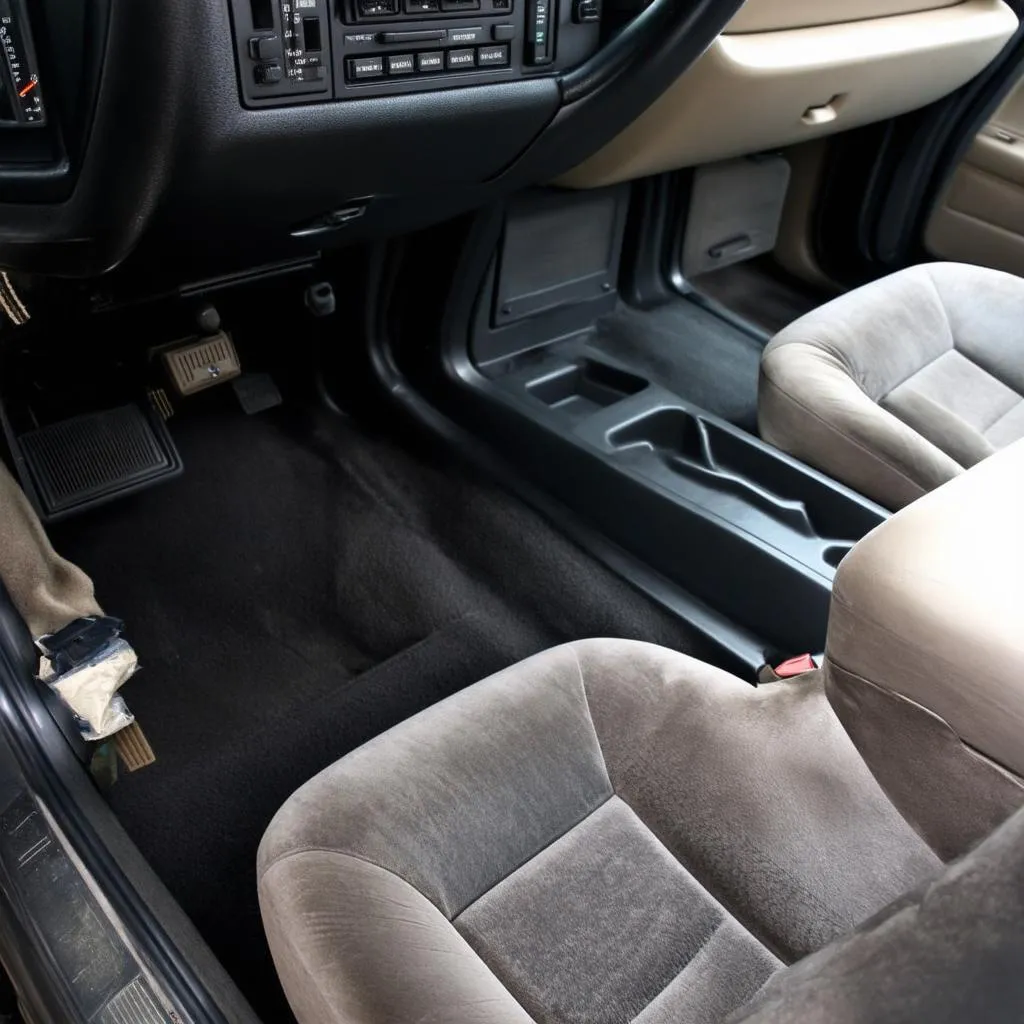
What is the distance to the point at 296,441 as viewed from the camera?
1.68 meters

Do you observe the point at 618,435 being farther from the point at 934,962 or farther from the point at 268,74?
the point at 934,962

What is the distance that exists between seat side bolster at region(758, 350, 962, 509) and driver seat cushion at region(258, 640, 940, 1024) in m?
0.50

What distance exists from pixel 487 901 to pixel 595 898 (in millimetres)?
94

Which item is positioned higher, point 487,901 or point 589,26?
point 589,26

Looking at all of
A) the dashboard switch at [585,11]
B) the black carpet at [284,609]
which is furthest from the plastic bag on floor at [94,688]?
the dashboard switch at [585,11]

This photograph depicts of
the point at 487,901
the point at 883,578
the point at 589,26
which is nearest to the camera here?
the point at 883,578

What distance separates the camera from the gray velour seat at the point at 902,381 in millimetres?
1335

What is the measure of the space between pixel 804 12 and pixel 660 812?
4.03ft

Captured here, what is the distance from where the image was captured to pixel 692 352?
76.3 inches

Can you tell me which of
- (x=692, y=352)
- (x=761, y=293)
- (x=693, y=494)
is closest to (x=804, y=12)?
(x=692, y=352)

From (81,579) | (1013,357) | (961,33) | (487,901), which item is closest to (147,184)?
(81,579)

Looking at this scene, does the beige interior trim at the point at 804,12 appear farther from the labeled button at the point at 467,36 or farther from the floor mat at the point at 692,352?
the floor mat at the point at 692,352

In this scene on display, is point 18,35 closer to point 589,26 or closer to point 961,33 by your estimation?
point 589,26

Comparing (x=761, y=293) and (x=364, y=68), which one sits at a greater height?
(x=364, y=68)
